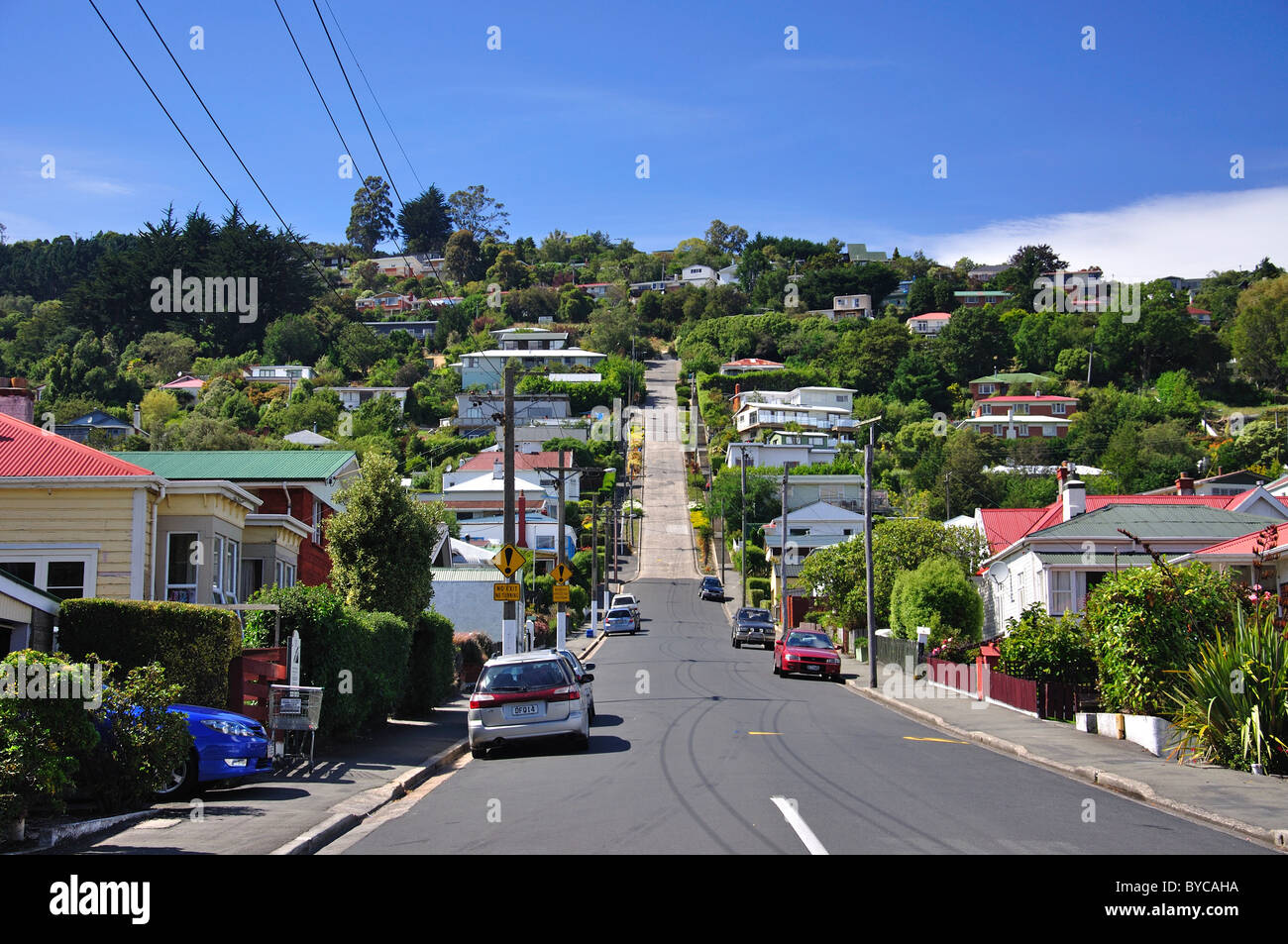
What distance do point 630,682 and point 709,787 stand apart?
60.0 ft

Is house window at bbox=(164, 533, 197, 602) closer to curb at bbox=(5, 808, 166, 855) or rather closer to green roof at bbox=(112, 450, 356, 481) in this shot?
green roof at bbox=(112, 450, 356, 481)

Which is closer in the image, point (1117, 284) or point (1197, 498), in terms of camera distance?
point (1197, 498)

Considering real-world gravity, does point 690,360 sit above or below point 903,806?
above

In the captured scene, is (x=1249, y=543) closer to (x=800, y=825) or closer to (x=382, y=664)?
(x=382, y=664)

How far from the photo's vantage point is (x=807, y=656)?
34.3 meters

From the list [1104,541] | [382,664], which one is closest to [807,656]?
[1104,541]

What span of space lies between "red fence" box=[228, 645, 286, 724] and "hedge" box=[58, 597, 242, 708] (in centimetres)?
26

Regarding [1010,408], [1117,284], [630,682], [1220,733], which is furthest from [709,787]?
[1117,284]

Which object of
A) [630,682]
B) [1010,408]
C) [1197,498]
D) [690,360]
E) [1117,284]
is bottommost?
[630,682]

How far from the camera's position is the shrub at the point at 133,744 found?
11.4 meters

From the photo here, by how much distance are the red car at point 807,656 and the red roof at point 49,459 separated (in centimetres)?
2015
